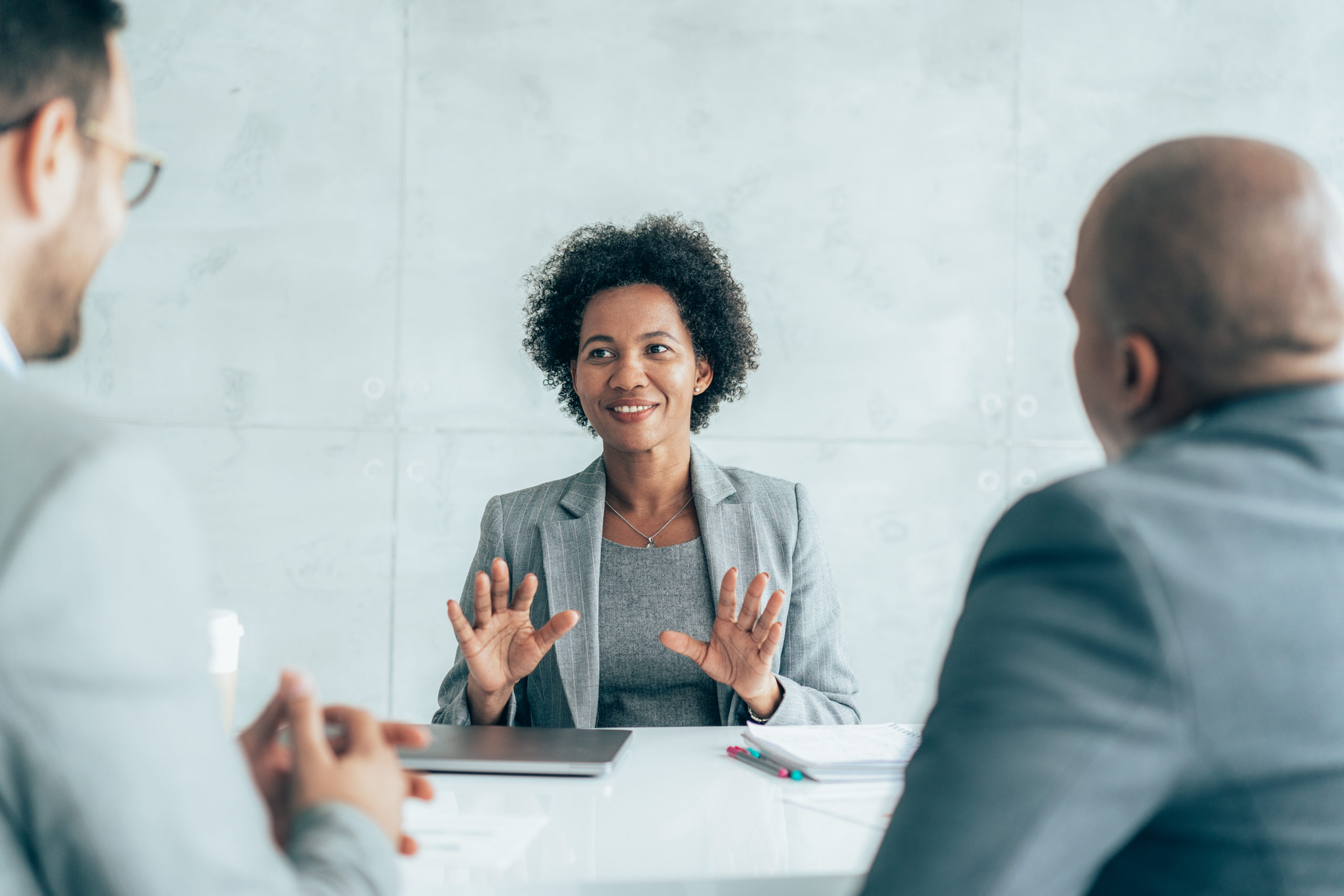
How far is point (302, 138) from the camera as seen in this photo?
3.05m

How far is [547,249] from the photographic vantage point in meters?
3.13

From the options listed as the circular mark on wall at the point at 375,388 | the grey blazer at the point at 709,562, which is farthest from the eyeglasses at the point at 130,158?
the circular mark on wall at the point at 375,388

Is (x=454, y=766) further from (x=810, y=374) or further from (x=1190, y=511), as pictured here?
(x=810, y=374)

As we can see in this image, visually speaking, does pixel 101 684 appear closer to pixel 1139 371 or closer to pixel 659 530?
pixel 1139 371

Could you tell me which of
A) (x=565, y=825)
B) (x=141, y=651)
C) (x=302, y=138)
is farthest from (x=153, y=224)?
(x=141, y=651)

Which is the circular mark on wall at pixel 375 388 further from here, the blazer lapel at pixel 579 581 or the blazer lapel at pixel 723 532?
the blazer lapel at pixel 723 532

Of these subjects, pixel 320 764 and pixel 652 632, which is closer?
pixel 320 764

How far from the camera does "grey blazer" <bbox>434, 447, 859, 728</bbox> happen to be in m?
2.01

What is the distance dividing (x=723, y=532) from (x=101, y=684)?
1715 mm

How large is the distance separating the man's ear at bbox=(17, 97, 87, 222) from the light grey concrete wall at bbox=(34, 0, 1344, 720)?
2382 millimetres

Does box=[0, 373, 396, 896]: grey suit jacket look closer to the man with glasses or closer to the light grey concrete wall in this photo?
the man with glasses

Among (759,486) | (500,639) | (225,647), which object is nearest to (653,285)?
(759,486)

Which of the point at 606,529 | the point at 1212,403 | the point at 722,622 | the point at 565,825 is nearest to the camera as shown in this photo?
the point at 1212,403

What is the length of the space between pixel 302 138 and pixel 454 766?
2.41 metres
